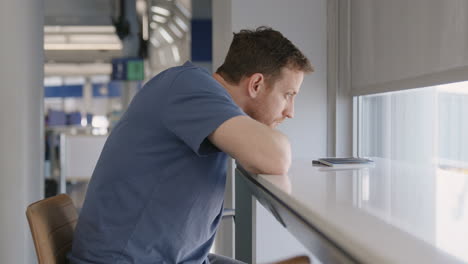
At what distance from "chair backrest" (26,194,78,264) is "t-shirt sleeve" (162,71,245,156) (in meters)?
0.38

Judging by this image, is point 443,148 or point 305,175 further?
point 443,148

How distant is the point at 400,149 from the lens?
2510 millimetres

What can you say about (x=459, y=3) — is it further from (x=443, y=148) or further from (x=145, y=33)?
(x=145, y=33)

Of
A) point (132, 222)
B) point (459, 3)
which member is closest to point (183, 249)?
point (132, 222)

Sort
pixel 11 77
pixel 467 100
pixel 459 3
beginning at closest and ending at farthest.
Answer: pixel 459 3
pixel 467 100
pixel 11 77

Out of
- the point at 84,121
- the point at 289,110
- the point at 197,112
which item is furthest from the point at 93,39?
the point at 197,112

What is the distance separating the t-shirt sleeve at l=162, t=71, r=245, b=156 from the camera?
1.03 metres

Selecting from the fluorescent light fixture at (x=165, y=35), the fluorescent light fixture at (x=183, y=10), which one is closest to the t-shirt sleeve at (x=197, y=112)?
the fluorescent light fixture at (x=183, y=10)

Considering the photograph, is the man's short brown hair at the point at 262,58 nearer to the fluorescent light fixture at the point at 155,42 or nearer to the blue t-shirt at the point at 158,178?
the blue t-shirt at the point at 158,178

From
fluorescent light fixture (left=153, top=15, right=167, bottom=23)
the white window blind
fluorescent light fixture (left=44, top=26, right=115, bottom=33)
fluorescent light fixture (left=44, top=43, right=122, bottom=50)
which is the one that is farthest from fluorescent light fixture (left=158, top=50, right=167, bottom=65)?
the white window blind

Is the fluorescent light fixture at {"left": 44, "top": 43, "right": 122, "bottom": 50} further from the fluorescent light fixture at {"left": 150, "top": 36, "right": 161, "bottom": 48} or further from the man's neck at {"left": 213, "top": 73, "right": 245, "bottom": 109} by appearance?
the man's neck at {"left": 213, "top": 73, "right": 245, "bottom": 109}

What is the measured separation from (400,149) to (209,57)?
5476 mm

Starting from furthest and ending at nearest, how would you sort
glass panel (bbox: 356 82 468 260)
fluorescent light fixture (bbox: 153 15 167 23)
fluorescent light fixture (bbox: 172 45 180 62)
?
fluorescent light fixture (bbox: 172 45 180 62) < fluorescent light fixture (bbox: 153 15 167 23) < glass panel (bbox: 356 82 468 260)

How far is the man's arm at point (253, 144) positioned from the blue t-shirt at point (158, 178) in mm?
28
